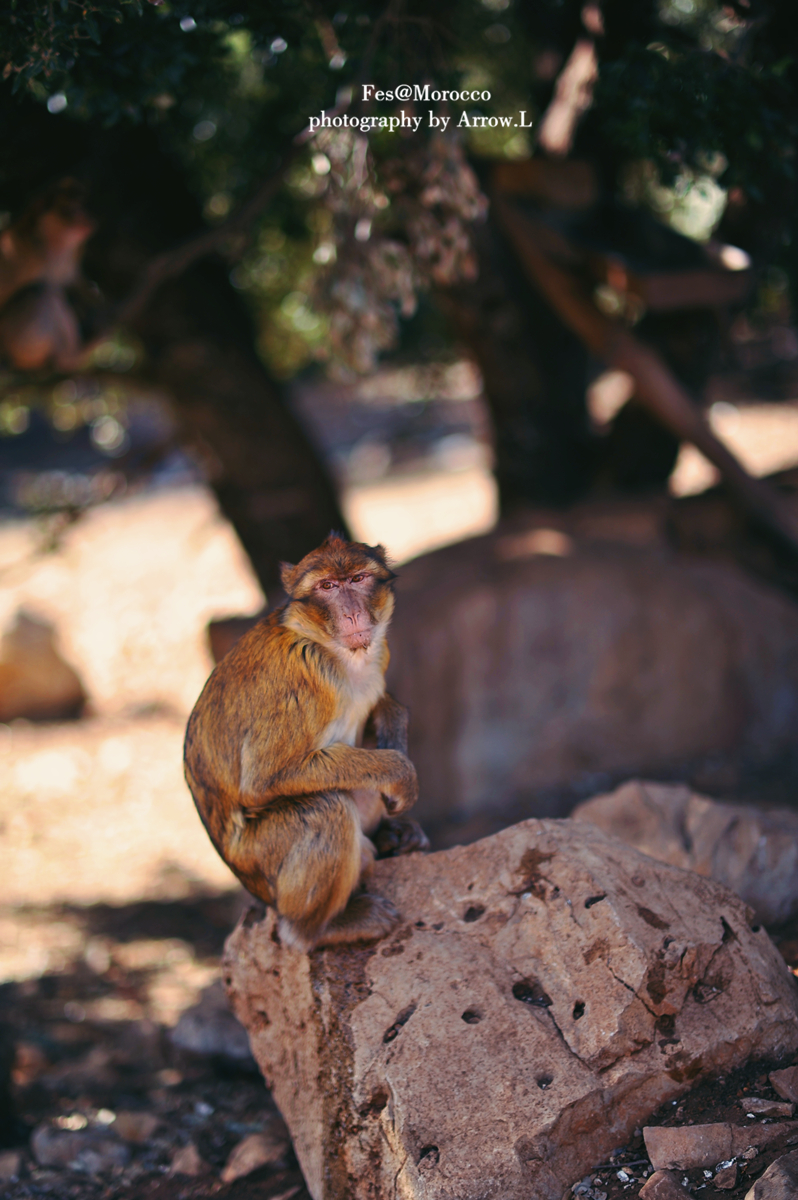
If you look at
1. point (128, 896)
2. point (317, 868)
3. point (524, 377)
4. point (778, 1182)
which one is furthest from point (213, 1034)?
point (524, 377)

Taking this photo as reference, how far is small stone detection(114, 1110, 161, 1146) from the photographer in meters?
3.72

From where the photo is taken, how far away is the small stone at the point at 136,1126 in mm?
3719

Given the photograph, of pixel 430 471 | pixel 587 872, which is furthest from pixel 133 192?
pixel 430 471

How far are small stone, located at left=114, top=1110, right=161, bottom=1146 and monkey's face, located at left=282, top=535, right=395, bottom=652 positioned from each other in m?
2.14

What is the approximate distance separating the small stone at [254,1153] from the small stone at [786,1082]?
1713 mm

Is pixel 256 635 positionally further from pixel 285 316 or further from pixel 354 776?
pixel 285 316

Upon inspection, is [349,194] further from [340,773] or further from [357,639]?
[340,773]

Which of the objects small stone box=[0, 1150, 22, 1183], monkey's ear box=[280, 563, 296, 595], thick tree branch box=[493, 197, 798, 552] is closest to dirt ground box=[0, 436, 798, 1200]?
small stone box=[0, 1150, 22, 1183]

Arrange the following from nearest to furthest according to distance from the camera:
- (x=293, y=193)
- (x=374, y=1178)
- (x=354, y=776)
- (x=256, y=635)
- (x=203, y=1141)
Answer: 1. (x=374, y=1178)
2. (x=354, y=776)
3. (x=256, y=635)
4. (x=203, y=1141)
5. (x=293, y=193)

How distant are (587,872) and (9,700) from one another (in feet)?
22.1

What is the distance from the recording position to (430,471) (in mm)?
14805

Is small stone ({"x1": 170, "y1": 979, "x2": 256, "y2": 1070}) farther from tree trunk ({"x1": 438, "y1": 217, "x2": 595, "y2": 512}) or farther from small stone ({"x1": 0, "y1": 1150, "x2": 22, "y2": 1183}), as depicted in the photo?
tree trunk ({"x1": 438, "y1": 217, "x2": 595, "y2": 512})

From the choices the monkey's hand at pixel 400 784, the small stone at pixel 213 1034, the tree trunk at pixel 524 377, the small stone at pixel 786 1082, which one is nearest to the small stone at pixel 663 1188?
the small stone at pixel 786 1082

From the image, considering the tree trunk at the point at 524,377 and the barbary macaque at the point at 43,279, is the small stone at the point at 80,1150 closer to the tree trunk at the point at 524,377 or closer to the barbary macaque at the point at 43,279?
the barbary macaque at the point at 43,279
